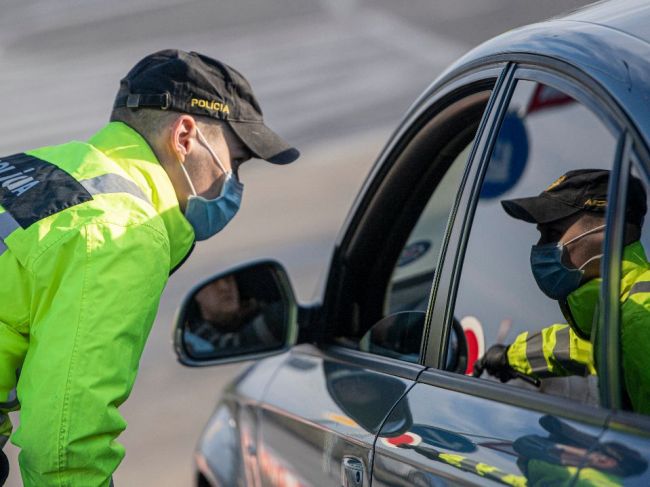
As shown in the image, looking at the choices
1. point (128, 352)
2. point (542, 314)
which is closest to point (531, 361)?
point (542, 314)

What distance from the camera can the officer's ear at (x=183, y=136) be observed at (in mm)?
3133

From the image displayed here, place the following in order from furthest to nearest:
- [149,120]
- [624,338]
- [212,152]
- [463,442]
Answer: [212,152] → [149,120] → [463,442] → [624,338]

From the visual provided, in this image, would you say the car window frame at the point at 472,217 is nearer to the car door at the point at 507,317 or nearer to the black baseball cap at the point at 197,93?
the car door at the point at 507,317

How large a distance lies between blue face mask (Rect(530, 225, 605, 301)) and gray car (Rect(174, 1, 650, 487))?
36mm

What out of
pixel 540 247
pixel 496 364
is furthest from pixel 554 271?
pixel 496 364

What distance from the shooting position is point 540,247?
240 cm

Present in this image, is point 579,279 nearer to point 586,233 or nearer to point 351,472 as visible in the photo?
point 586,233

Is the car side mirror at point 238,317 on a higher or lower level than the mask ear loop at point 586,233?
lower

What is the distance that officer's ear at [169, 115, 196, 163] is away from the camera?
313 cm

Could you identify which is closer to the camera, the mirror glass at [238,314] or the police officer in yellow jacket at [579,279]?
the police officer in yellow jacket at [579,279]

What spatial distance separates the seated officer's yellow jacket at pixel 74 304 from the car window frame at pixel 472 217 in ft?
2.14

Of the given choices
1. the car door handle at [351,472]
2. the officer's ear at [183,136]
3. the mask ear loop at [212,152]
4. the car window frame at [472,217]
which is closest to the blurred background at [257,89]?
the mask ear loop at [212,152]

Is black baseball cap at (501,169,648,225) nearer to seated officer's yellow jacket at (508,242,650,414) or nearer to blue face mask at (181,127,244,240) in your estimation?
seated officer's yellow jacket at (508,242,650,414)

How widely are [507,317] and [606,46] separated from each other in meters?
0.71
